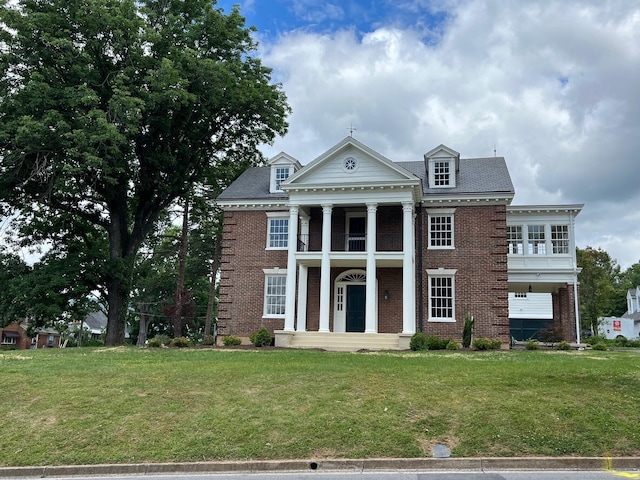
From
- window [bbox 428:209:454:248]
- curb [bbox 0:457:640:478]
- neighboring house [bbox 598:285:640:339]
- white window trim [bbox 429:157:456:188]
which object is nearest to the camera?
curb [bbox 0:457:640:478]

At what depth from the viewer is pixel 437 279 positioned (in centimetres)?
2486

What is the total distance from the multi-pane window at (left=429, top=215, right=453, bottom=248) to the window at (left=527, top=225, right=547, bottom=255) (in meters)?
4.29

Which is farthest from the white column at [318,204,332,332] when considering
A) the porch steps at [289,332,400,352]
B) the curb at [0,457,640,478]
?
the curb at [0,457,640,478]

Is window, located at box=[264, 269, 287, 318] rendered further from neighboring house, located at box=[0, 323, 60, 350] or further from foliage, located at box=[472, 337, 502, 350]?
neighboring house, located at box=[0, 323, 60, 350]

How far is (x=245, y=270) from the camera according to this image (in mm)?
26547

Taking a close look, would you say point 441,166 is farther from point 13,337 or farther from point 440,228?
point 13,337

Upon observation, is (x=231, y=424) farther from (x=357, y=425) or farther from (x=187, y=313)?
(x=187, y=313)

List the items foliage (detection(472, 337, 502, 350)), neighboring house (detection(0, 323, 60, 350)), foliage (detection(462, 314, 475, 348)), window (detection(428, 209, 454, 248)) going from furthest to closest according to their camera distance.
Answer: neighboring house (detection(0, 323, 60, 350)) < window (detection(428, 209, 454, 248)) < foliage (detection(462, 314, 475, 348)) < foliage (detection(472, 337, 502, 350))

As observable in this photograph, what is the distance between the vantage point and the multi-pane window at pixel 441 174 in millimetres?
26062

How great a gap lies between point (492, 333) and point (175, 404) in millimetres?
16061

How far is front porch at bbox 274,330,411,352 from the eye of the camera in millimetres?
22172

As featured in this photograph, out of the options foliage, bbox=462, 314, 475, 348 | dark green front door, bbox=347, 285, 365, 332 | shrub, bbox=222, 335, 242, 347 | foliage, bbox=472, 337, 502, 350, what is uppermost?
dark green front door, bbox=347, 285, 365, 332

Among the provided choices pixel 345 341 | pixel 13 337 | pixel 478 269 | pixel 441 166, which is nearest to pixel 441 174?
pixel 441 166

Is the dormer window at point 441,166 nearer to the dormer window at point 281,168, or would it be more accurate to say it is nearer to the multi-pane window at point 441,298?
the multi-pane window at point 441,298
